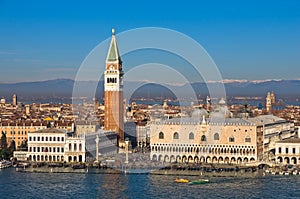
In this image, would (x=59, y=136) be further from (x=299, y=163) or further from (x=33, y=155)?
(x=299, y=163)

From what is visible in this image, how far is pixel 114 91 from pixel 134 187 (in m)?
10.4

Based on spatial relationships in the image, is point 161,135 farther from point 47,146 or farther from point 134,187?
point 134,187

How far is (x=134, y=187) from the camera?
869 inches

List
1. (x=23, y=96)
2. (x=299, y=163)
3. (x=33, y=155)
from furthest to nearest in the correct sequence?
(x=23, y=96) → (x=33, y=155) → (x=299, y=163)

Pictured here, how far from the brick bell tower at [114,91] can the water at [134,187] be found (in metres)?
7.17

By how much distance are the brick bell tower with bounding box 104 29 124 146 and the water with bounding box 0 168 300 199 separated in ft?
23.5

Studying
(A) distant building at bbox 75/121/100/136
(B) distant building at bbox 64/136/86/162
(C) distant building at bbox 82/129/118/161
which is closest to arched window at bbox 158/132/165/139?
(C) distant building at bbox 82/129/118/161

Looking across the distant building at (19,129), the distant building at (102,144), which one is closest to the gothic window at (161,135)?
the distant building at (102,144)

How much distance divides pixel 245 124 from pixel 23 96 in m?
91.4

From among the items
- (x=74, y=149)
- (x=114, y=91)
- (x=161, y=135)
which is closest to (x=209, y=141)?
(x=161, y=135)

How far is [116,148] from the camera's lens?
1240 inches

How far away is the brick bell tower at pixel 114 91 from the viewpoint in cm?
3156

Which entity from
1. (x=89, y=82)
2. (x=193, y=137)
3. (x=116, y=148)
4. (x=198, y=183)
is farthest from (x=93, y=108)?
(x=198, y=183)

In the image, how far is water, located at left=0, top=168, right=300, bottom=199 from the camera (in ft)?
68.1
